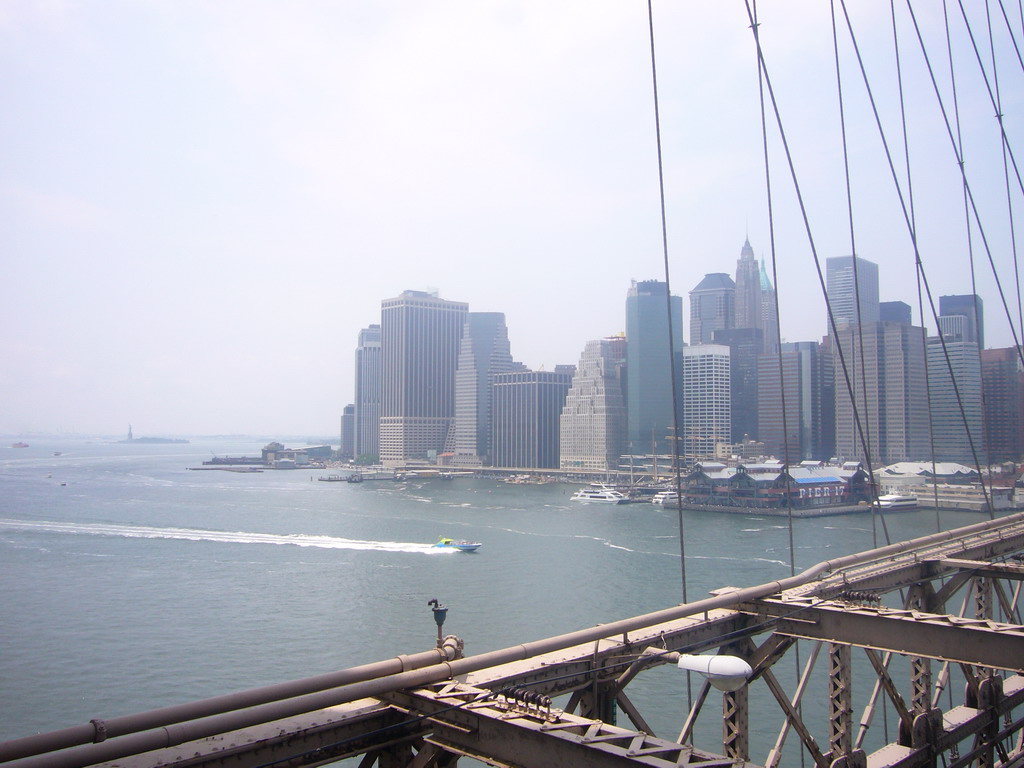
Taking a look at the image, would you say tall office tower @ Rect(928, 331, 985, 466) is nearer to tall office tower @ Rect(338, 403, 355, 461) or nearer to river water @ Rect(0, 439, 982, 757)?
river water @ Rect(0, 439, 982, 757)

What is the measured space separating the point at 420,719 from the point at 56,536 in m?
28.9

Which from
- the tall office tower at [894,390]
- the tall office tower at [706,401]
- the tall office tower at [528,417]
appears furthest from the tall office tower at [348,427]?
the tall office tower at [894,390]

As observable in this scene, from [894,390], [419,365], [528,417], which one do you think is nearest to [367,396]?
[419,365]

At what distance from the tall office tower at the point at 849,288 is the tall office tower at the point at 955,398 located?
2676 centimetres

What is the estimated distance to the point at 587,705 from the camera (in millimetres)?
2928

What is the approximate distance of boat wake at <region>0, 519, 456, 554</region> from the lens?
2564 cm

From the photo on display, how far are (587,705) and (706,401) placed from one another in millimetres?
68827

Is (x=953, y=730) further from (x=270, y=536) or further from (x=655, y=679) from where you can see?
(x=270, y=536)

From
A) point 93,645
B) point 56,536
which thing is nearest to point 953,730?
point 93,645

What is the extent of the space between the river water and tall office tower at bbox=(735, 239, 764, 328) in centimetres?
5785

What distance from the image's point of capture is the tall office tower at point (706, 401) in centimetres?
6894

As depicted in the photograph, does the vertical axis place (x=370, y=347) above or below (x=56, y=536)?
above

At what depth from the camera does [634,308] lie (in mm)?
77688

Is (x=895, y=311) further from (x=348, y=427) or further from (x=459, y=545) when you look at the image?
(x=348, y=427)
